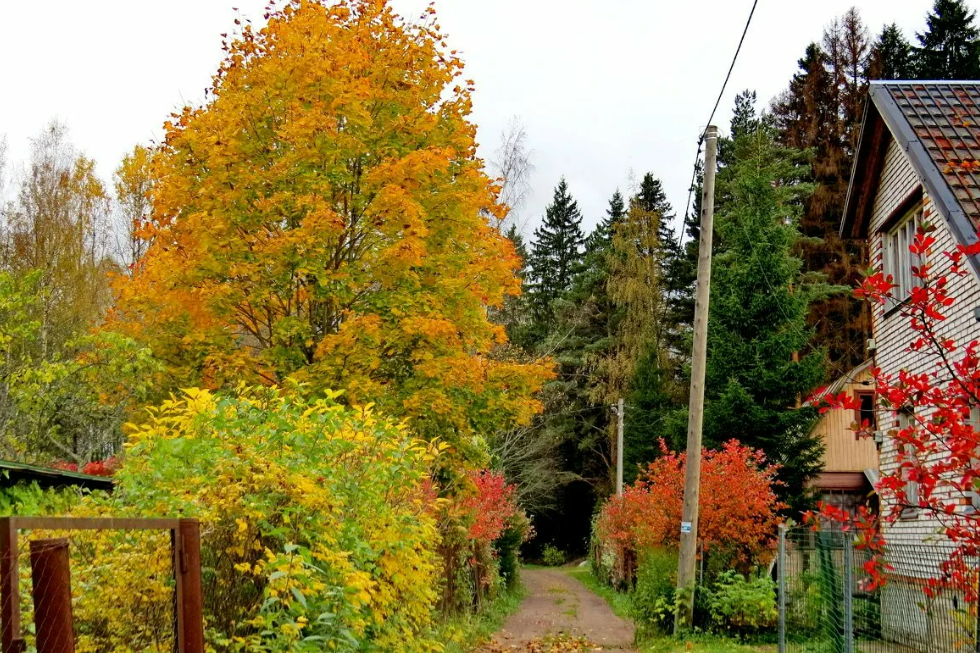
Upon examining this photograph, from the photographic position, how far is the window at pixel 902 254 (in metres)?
15.0

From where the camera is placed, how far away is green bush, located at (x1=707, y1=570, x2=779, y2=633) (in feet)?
52.7

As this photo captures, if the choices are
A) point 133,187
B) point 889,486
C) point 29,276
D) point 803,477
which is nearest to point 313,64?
point 29,276

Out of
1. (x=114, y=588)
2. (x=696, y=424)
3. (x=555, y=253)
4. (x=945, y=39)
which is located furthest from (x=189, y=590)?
(x=555, y=253)

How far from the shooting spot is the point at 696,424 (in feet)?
52.4

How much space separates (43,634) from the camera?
12.8ft

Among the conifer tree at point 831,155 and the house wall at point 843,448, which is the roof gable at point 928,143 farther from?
the conifer tree at point 831,155

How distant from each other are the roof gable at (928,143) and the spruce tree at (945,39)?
82.0 feet

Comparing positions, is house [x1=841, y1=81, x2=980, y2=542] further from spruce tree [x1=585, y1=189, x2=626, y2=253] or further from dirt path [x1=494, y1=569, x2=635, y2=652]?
spruce tree [x1=585, y1=189, x2=626, y2=253]

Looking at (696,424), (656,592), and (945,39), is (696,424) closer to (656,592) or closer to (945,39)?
(656,592)

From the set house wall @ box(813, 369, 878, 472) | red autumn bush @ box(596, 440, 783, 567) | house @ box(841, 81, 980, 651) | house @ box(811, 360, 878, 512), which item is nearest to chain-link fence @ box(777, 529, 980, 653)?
house @ box(841, 81, 980, 651)

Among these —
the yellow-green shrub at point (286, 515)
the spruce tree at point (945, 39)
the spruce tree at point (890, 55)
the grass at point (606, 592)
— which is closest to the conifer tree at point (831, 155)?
the spruce tree at point (890, 55)

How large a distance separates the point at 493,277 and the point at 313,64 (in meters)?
3.91

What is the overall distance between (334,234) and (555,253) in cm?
4939

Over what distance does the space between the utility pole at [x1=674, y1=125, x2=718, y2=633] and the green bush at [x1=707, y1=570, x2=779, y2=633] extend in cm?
57
